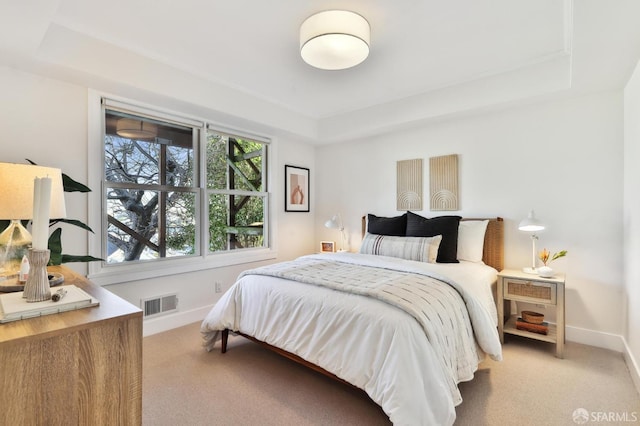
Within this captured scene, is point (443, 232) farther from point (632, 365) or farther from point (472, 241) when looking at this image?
point (632, 365)

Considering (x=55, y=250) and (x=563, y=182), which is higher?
(x=563, y=182)

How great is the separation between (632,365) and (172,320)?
3771 millimetres

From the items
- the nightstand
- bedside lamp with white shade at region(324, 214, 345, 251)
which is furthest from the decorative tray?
the nightstand

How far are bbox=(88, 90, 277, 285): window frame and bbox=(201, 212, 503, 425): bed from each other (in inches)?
36.4

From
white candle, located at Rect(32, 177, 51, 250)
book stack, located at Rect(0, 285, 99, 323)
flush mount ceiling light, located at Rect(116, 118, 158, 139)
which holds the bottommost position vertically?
book stack, located at Rect(0, 285, 99, 323)

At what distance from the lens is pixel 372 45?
2469 millimetres

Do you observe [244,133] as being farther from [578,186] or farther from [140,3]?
[578,186]

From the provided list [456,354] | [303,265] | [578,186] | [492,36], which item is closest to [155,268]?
[303,265]

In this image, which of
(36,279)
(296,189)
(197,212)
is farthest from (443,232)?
(36,279)

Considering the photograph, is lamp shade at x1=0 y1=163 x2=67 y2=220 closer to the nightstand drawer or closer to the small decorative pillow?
the small decorative pillow

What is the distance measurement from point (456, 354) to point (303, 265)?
132cm

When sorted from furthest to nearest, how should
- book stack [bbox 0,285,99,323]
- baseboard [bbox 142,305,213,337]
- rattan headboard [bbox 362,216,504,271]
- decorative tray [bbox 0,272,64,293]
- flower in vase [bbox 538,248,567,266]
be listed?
1. rattan headboard [bbox 362,216,504,271]
2. baseboard [bbox 142,305,213,337]
3. flower in vase [bbox 538,248,567,266]
4. decorative tray [bbox 0,272,64,293]
5. book stack [bbox 0,285,99,323]

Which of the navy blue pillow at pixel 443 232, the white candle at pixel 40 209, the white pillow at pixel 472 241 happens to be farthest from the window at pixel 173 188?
the white pillow at pixel 472 241

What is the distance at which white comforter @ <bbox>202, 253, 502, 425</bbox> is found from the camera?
1.49 meters
